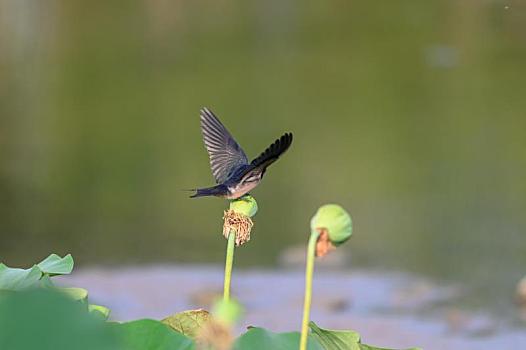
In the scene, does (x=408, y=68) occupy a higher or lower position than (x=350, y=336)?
higher

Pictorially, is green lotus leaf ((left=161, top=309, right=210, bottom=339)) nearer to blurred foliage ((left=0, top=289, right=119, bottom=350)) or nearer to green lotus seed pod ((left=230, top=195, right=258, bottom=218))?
green lotus seed pod ((left=230, top=195, right=258, bottom=218))

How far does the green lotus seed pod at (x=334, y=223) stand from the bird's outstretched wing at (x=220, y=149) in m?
0.53

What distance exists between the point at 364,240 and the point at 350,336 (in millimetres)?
5827

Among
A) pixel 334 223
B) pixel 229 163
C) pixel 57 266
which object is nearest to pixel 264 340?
pixel 334 223

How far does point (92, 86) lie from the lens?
11.1m

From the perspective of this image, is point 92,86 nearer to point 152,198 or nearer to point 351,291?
point 152,198

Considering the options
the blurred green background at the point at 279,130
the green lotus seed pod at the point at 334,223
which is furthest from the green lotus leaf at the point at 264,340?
the blurred green background at the point at 279,130

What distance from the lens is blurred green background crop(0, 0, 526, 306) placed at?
6695mm

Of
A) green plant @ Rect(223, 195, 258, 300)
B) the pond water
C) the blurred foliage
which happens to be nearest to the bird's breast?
green plant @ Rect(223, 195, 258, 300)

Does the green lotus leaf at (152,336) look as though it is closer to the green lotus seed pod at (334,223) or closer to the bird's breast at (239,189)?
the green lotus seed pod at (334,223)

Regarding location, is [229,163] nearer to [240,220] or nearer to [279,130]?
[240,220]

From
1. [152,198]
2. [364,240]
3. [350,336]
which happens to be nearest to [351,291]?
[364,240]

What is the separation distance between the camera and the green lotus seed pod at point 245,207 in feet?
2.68

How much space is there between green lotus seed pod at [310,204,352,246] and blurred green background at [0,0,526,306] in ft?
17.7
